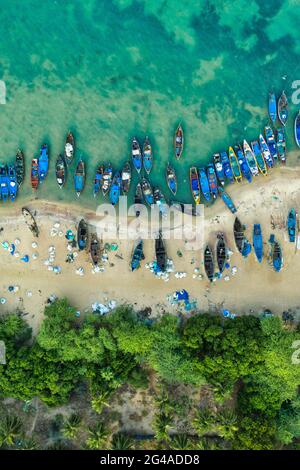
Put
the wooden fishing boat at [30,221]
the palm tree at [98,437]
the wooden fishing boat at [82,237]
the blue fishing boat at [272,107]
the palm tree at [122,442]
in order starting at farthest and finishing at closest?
the blue fishing boat at [272,107], the wooden fishing boat at [30,221], the wooden fishing boat at [82,237], the palm tree at [122,442], the palm tree at [98,437]

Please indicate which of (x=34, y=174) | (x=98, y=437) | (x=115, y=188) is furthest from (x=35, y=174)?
(x=98, y=437)

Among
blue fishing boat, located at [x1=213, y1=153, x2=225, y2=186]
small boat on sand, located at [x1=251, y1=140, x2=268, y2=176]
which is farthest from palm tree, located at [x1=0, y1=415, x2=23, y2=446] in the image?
small boat on sand, located at [x1=251, y1=140, x2=268, y2=176]

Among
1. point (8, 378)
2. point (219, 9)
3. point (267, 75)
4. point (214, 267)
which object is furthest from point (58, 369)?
point (219, 9)

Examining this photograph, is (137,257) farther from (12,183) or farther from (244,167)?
(12,183)

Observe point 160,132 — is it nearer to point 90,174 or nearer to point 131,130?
point 131,130

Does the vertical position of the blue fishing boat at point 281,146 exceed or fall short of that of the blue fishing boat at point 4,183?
it exceeds it

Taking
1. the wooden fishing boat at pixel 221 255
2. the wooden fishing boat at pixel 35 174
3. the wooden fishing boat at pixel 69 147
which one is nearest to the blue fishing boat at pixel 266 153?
the wooden fishing boat at pixel 221 255

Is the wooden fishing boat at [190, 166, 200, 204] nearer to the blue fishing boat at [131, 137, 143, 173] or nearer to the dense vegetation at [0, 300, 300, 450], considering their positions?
the blue fishing boat at [131, 137, 143, 173]

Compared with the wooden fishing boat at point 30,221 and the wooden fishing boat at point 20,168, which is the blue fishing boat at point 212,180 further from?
the wooden fishing boat at point 20,168
